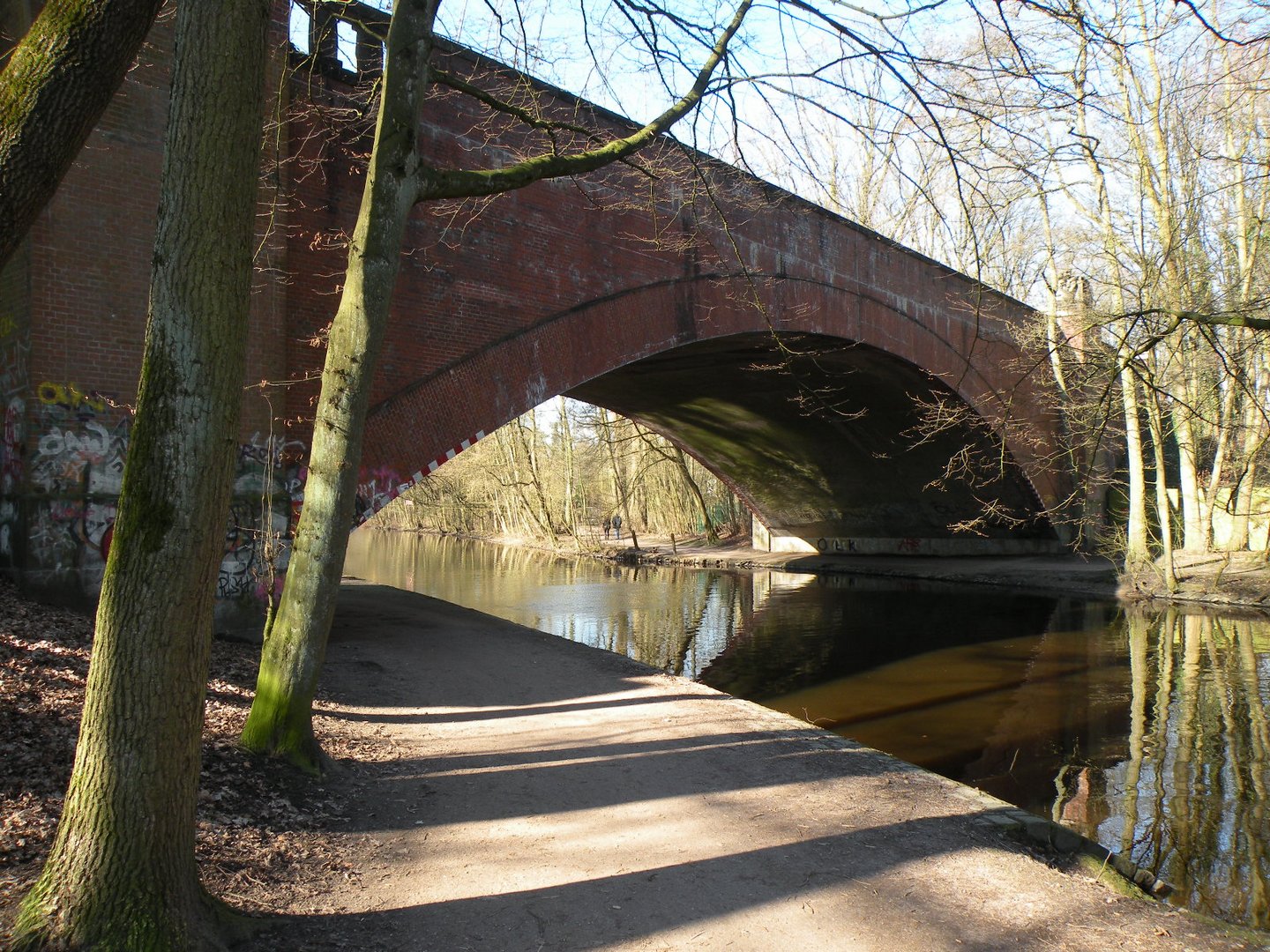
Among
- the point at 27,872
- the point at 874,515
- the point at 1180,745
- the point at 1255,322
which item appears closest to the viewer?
the point at 27,872

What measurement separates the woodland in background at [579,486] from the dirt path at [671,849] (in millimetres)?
20465

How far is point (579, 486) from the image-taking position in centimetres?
3378

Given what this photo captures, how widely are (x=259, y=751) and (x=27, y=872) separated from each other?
1.50m

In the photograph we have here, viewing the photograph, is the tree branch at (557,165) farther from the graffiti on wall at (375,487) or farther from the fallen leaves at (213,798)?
the graffiti on wall at (375,487)

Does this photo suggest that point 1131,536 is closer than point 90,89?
No

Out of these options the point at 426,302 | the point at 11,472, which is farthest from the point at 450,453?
the point at 11,472

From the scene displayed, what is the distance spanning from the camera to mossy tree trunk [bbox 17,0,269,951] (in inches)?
99.7

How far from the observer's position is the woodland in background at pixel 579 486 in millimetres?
28938

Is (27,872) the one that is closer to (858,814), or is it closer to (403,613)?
(858,814)

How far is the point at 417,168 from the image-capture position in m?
4.52

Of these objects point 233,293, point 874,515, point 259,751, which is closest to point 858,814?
point 259,751

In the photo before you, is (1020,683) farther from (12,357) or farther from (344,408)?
(12,357)

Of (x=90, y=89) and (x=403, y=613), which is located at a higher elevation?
(x=90, y=89)

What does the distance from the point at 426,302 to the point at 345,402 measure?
4.34 m
